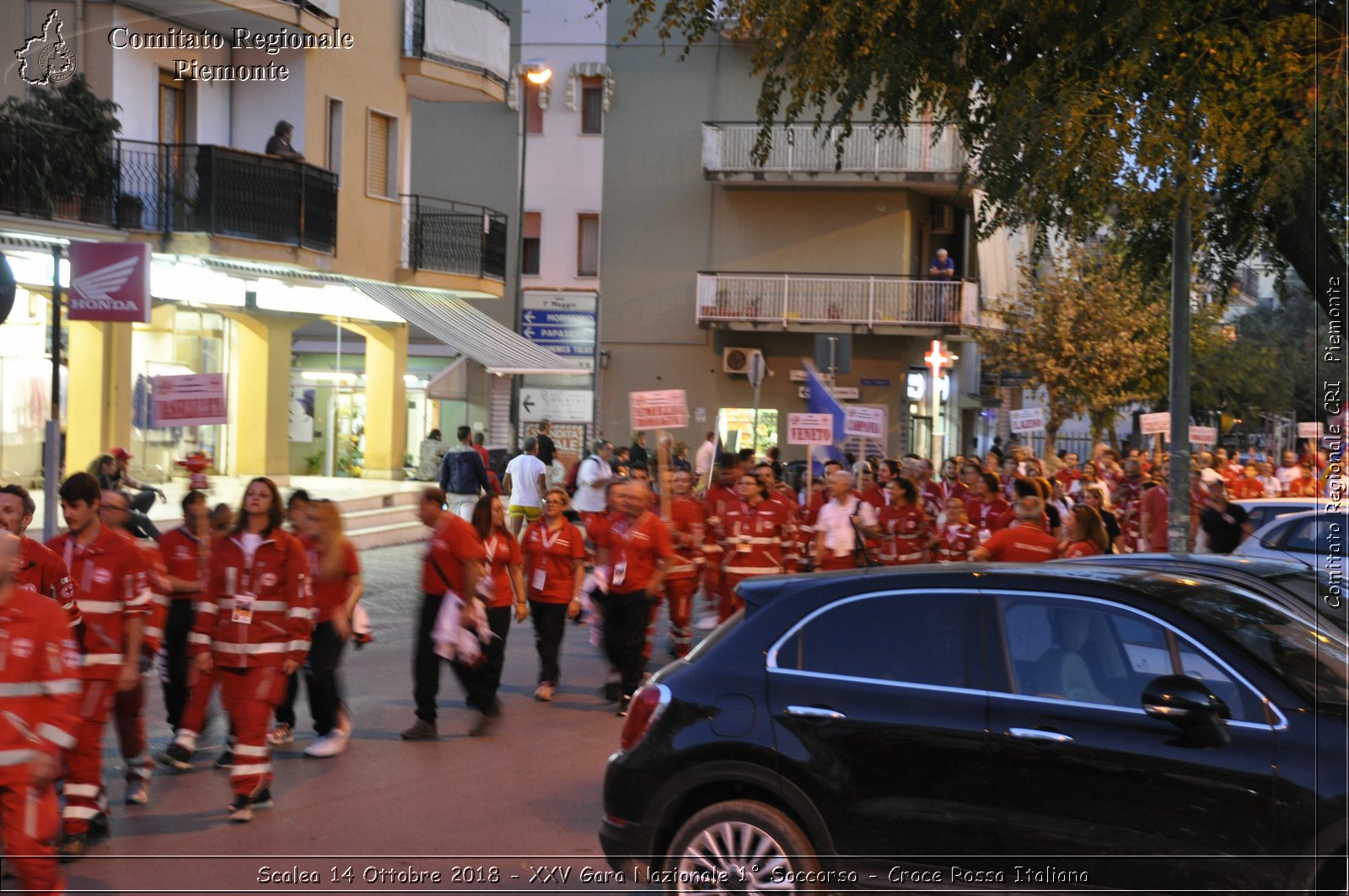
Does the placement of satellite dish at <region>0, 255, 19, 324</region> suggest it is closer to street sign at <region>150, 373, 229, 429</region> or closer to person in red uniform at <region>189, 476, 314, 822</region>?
street sign at <region>150, 373, 229, 429</region>

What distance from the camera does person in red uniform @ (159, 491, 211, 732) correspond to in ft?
30.5

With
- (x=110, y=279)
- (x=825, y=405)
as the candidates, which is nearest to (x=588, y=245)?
(x=825, y=405)

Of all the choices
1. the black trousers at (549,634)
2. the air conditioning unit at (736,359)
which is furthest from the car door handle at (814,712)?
the air conditioning unit at (736,359)

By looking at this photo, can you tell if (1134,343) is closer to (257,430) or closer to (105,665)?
(257,430)

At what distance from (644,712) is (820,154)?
3229 cm

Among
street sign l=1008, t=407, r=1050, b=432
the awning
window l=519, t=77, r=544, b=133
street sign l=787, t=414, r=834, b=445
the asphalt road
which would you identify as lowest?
the asphalt road

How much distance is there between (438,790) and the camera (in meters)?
8.70

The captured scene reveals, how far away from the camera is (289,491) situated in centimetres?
2548

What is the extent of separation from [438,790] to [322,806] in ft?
2.38

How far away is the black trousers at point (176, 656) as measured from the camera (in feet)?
31.7

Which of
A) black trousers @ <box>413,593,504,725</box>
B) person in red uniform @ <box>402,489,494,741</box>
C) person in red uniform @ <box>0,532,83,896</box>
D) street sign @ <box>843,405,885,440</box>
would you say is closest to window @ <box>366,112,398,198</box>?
street sign @ <box>843,405,885,440</box>

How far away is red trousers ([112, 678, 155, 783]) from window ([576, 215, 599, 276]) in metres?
31.1

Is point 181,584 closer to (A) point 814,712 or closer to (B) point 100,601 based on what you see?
(B) point 100,601

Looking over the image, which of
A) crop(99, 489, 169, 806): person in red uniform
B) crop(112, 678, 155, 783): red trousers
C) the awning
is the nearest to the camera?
crop(99, 489, 169, 806): person in red uniform
